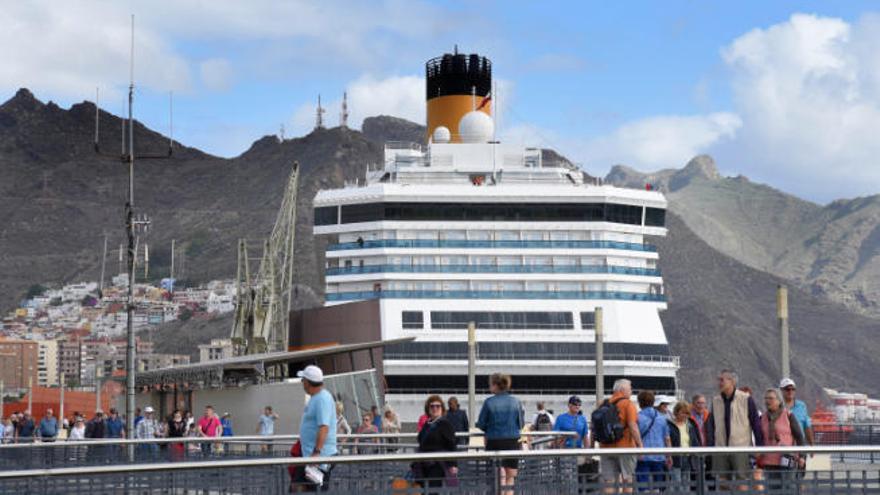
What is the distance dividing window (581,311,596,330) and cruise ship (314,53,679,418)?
47 millimetres

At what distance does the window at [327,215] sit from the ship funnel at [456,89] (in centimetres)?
1261

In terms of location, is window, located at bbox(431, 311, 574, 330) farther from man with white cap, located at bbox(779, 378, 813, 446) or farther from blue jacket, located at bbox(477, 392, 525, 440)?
blue jacket, located at bbox(477, 392, 525, 440)

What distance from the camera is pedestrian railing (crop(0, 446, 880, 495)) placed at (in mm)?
12305

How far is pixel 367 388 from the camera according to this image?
156 feet

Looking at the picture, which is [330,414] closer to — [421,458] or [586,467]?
[421,458]

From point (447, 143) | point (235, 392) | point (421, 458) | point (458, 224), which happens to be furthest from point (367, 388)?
point (421, 458)

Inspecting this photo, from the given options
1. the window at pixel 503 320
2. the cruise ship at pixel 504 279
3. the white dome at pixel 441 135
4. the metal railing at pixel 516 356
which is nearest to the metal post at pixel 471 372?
the metal railing at pixel 516 356

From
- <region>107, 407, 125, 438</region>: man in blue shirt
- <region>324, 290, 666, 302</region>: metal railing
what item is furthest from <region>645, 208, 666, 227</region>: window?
<region>107, 407, 125, 438</region>: man in blue shirt

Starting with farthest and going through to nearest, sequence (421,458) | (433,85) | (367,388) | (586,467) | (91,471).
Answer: (433,85) < (367,388) < (586,467) < (421,458) < (91,471)

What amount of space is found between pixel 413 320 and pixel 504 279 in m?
3.45

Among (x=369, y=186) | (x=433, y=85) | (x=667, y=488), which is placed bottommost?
(x=667, y=488)

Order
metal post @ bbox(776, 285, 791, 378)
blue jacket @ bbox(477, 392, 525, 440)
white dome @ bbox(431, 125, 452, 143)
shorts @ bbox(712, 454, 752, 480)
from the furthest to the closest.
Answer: white dome @ bbox(431, 125, 452, 143), metal post @ bbox(776, 285, 791, 378), blue jacket @ bbox(477, 392, 525, 440), shorts @ bbox(712, 454, 752, 480)

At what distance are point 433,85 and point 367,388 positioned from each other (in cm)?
2625

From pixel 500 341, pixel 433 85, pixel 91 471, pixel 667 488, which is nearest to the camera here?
pixel 91 471
